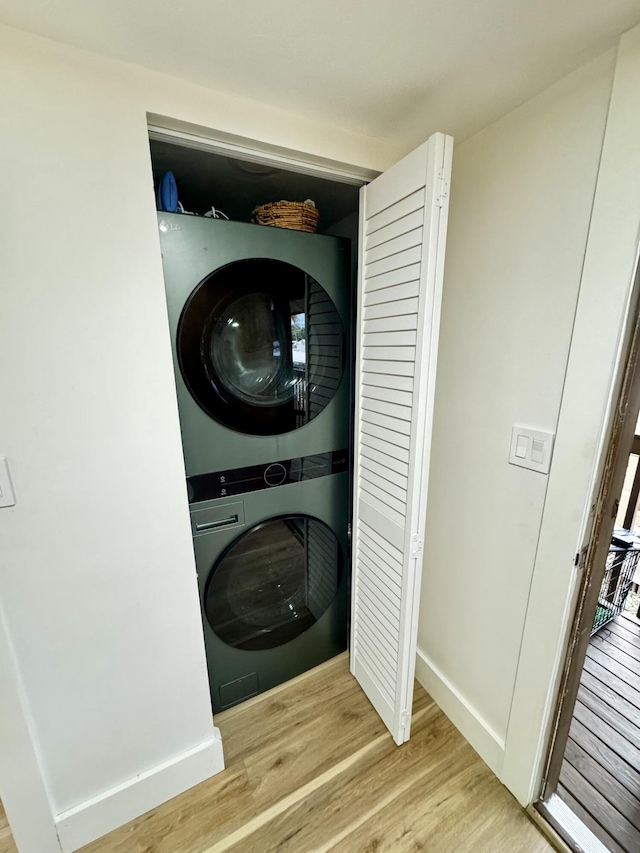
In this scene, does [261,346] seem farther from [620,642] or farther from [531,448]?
[620,642]

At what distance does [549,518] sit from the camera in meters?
0.98

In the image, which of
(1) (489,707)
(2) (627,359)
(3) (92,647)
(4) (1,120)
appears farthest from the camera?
(1) (489,707)

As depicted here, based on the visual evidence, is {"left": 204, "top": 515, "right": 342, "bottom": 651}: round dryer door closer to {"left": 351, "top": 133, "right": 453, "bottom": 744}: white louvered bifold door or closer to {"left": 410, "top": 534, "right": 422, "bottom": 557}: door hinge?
{"left": 351, "top": 133, "right": 453, "bottom": 744}: white louvered bifold door

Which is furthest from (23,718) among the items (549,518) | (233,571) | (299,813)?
(549,518)

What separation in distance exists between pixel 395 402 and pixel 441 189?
0.57 meters

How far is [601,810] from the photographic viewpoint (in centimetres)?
114

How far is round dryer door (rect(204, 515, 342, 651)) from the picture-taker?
4.18ft

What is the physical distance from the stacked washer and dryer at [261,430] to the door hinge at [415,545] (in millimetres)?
420

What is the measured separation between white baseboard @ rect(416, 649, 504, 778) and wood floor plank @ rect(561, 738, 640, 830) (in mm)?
267

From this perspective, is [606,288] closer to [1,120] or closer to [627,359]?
[627,359]

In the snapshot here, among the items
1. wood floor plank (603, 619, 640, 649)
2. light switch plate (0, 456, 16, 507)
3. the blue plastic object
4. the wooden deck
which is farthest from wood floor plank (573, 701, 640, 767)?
the blue plastic object

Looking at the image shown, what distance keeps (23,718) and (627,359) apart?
1.75 metres

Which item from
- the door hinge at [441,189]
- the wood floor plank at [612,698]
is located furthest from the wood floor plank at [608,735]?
the door hinge at [441,189]

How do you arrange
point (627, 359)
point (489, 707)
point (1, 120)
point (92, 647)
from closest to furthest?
point (1, 120)
point (627, 359)
point (92, 647)
point (489, 707)
